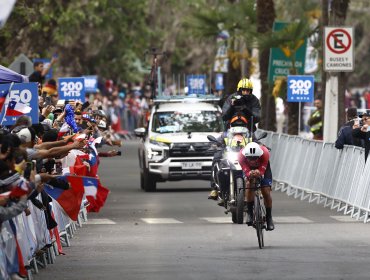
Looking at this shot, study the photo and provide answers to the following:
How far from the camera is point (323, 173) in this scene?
98.0 ft

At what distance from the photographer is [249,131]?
79.8 ft

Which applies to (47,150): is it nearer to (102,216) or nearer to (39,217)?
(39,217)

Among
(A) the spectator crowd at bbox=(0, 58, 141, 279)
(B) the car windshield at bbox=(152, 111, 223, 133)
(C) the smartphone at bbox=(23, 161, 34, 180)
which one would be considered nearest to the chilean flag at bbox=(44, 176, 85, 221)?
(A) the spectator crowd at bbox=(0, 58, 141, 279)

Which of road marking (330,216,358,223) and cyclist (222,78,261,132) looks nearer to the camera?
cyclist (222,78,261,132)

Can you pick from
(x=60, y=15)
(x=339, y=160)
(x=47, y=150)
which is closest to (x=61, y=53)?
(x=60, y=15)

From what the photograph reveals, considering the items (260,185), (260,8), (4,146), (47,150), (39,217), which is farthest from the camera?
(260,8)

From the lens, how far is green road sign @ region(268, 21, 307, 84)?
138 feet

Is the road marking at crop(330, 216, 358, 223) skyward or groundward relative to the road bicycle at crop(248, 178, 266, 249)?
groundward

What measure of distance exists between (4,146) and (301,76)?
26.9 metres

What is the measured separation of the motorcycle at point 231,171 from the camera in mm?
23141

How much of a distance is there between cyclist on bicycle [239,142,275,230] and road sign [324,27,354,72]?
38.2 feet

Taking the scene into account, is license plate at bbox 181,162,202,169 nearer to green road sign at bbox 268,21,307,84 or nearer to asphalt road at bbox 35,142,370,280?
asphalt road at bbox 35,142,370,280

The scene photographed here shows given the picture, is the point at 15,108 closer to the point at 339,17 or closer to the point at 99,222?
the point at 99,222

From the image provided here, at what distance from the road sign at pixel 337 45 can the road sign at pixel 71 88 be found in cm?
781
